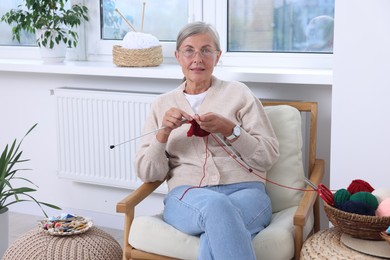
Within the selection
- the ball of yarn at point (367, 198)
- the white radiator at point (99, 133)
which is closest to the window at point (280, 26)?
the white radiator at point (99, 133)

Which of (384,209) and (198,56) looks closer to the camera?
(384,209)

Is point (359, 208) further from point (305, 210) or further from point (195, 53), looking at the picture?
point (195, 53)

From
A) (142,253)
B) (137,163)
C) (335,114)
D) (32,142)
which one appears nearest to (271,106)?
(335,114)

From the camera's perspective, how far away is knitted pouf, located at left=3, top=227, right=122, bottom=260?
251 cm

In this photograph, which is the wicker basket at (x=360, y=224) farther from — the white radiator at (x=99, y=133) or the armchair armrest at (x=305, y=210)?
the white radiator at (x=99, y=133)

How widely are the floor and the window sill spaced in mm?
798

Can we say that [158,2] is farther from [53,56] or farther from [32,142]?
[32,142]

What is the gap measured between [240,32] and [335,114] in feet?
2.87

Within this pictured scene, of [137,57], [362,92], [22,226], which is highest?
[137,57]

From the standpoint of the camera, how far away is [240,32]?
3.28 metres

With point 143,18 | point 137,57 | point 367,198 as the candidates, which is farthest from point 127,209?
point 143,18

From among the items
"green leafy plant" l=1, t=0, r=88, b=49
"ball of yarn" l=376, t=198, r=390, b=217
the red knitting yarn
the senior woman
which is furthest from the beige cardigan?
"green leafy plant" l=1, t=0, r=88, b=49

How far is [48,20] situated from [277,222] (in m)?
1.74

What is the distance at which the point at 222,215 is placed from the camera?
2.20m
